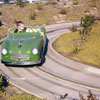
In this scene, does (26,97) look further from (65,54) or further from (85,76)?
(65,54)

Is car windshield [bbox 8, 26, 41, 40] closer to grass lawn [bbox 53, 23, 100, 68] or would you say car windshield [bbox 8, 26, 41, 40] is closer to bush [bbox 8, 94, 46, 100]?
grass lawn [bbox 53, 23, 100, 68]

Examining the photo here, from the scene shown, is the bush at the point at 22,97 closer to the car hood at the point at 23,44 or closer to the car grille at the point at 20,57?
the car grille at the point at 20,57

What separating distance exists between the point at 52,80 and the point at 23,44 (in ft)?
9.90

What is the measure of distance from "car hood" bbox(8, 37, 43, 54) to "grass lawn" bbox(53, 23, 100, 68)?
11.2 feet

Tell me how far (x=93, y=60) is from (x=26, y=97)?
21.8ft

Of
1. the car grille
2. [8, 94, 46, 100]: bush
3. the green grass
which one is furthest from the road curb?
the green grass

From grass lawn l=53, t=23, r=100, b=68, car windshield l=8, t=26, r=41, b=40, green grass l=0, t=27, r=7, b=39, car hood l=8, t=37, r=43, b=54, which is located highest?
car windshield l=8, t=26, r=41, b=40

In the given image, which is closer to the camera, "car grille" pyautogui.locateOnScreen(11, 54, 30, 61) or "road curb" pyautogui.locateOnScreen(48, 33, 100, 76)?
"car grille" pyautogui.locateOnScreen(11, 54, 30, 61)

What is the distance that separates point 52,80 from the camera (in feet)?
35.2

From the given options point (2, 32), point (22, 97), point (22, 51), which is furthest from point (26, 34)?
point (2, 32)

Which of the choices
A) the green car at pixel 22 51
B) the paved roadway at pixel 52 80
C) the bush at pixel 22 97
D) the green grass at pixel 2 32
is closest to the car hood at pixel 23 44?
the green car at pixel 22 51

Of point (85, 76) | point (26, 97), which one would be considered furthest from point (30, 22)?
point (26, 97)

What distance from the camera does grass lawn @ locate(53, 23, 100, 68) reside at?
44.7 ft

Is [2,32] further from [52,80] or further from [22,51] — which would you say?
[52,80]
